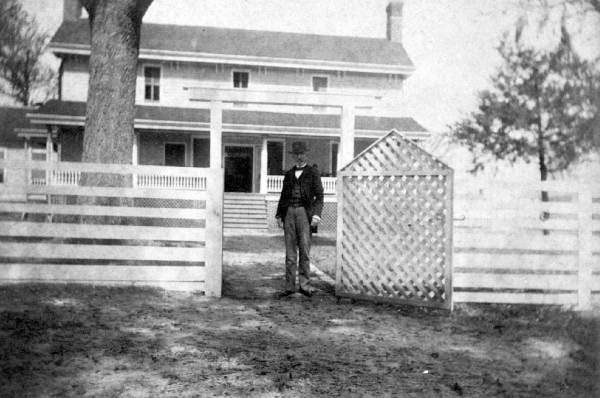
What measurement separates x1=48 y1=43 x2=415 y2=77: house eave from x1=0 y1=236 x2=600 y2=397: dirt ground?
17429 mm

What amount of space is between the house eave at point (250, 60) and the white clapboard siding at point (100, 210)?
55.7 feet

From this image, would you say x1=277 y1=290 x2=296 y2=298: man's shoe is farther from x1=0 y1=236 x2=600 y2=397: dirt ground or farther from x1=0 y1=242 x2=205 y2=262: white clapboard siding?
x1=0 y1=242 x2=205 y2=262: white clapboard siding

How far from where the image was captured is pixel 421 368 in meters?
3.99

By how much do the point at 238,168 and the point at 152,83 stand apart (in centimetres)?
531

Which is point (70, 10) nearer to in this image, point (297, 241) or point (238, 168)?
point (238, 168)

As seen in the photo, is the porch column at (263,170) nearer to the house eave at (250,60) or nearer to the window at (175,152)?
the window at (175,152)

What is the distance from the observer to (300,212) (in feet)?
22.0

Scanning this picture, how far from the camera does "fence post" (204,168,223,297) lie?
6.20 m

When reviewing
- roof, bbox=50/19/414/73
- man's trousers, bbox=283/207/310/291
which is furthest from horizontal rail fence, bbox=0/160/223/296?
roof, bbox=50/19/414/73

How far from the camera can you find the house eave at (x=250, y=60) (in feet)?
68.8

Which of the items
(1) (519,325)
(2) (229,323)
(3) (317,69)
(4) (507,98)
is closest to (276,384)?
(2) (229,323)

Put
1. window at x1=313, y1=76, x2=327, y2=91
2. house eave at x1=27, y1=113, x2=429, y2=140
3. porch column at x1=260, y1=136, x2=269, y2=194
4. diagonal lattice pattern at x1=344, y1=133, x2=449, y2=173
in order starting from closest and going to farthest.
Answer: diagonal lattice pattern at x1=344, y1=133, x2=449, y2=173 < house eave at x1=27, y1=113, x2=429, y2=140 < porch column at x1=260, y1=136, x2=269, y2=194 < window at x1=313, y1=76, x2=327, y2=91

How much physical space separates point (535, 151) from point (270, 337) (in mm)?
14983

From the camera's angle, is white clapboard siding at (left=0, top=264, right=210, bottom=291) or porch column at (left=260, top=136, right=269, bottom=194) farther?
porch column at (left=260, top=136, right=269, bottom=194)
